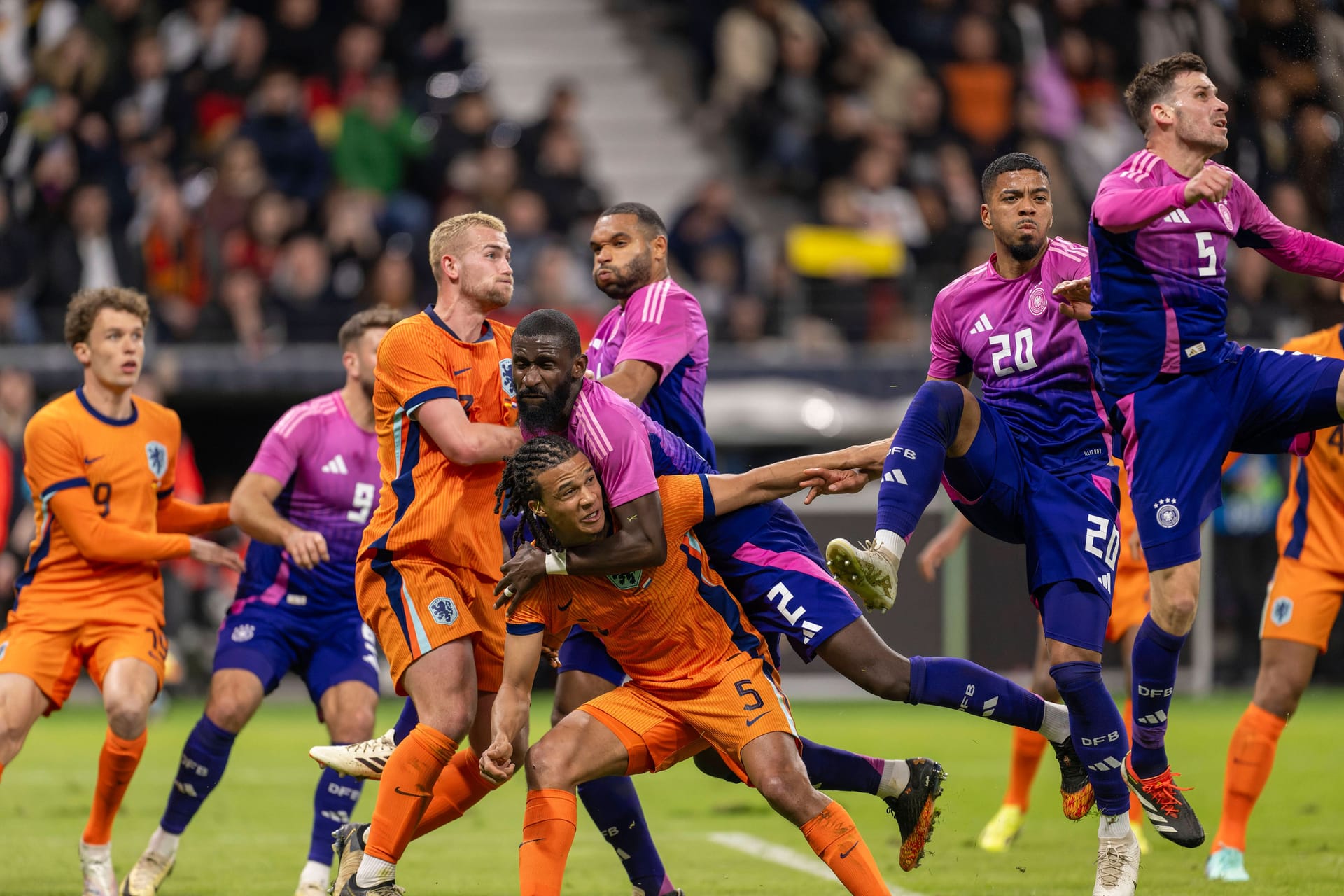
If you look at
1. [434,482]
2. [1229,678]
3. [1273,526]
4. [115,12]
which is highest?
[115,12]

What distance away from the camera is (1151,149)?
22.5 ft

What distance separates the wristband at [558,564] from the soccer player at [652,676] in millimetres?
39

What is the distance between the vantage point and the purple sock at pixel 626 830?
6895 mm

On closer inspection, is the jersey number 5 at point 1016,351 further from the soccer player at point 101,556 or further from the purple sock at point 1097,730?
the soccer player at point 101,556

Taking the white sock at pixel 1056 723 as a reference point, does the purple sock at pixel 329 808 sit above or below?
below

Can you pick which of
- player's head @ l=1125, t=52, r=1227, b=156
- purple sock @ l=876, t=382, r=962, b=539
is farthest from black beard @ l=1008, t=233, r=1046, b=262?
purple sock @ l=876, t=382, r=962, b=539

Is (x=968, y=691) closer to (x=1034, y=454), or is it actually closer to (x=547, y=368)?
(x=1034, y=454)

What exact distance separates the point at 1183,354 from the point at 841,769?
2.13 metres

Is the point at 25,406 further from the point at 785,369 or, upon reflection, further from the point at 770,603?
the point at 770,603

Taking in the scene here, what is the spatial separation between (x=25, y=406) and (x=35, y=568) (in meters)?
6.90

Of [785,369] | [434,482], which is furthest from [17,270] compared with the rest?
[434,482]

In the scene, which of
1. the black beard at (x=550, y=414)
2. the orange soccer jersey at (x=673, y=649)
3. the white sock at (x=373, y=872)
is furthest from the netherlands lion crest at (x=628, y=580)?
the white sock at (x=373, y=872)

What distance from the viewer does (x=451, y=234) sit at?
701 cm

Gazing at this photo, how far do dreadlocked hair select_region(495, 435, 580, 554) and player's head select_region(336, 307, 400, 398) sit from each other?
2230 mm
